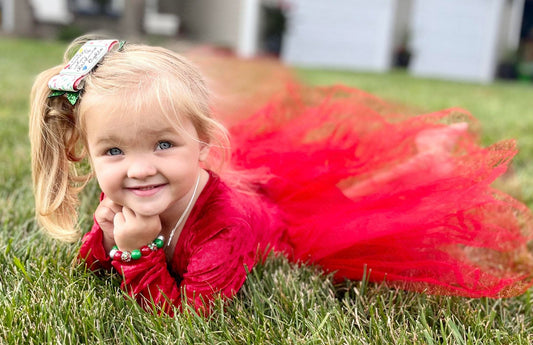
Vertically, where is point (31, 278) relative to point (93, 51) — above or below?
below

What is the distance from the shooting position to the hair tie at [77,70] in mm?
1329

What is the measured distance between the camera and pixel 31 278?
58.2 inches

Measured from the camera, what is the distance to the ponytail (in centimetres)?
145

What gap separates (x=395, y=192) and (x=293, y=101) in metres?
1.55

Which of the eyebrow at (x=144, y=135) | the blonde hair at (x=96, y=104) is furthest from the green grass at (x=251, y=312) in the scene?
the eyebrow at (x=144, y=135)

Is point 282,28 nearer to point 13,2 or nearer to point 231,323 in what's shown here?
point 13,2

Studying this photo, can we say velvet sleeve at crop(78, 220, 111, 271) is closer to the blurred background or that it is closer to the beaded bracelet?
the beaded bracelet

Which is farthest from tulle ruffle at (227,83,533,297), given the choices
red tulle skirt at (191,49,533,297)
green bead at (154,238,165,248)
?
green bead at (154,238,165,248)

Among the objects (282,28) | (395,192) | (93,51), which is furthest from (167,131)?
(282,28)

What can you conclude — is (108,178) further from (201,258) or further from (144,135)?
(201,258)

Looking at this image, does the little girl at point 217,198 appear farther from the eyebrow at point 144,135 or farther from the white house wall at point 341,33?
the white house wall at point 341,33

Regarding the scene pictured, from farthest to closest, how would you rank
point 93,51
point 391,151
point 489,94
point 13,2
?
point 13,2, point 489,94, point 391,151, point 93,51

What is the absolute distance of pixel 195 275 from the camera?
1.42 meters

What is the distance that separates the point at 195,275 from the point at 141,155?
1.11 feet
